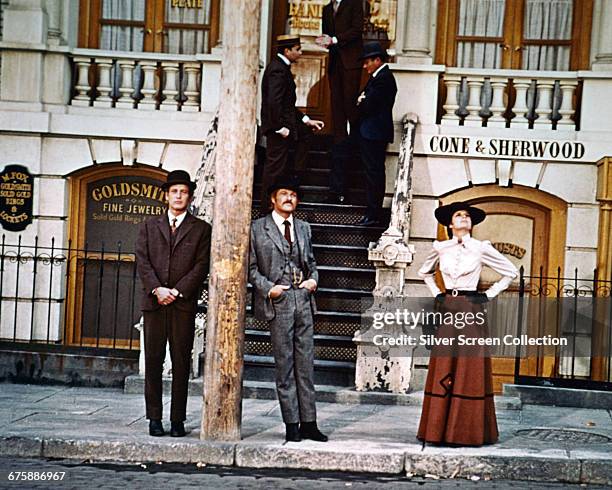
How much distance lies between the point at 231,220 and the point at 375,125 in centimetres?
430

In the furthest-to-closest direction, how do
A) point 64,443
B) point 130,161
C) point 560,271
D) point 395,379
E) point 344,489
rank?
point 130,161 → point 560,271 → point 395,379 → point 64,443 → point 344,489

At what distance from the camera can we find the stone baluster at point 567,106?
1479cm

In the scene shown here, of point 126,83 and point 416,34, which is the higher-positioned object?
point 416,34

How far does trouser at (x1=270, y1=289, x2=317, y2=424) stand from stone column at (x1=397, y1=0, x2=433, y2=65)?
5.61 meters

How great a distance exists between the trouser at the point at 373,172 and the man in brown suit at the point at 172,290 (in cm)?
376

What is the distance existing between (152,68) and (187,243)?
5601mm

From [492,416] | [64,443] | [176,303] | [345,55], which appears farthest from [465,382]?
[345,55]

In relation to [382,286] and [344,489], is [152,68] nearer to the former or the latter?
[382,286]

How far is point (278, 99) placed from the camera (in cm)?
1355

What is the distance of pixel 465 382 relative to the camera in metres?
10.0

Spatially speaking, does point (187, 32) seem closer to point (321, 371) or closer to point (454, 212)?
point (321, 371)

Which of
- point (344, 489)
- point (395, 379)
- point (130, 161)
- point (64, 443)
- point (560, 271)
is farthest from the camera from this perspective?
point (130, 161)

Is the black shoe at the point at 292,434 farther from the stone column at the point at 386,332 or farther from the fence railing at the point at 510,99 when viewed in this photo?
the fence railing at the point at 510,99

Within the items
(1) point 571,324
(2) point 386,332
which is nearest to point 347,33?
(2) point 386,332
